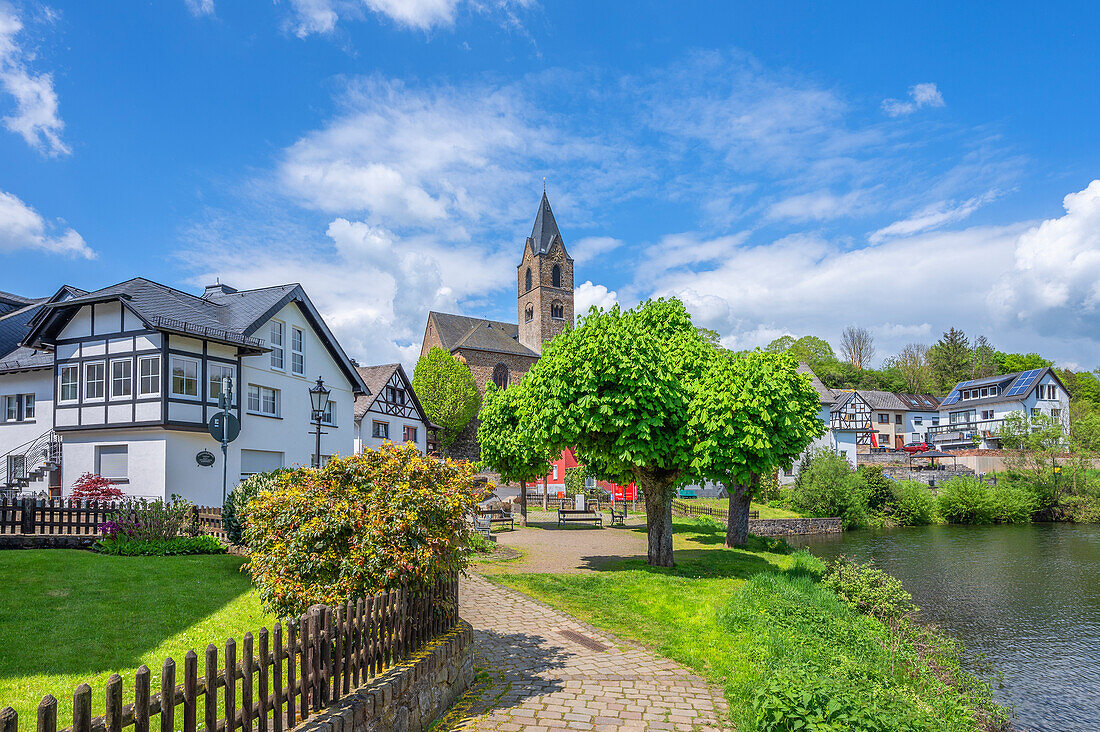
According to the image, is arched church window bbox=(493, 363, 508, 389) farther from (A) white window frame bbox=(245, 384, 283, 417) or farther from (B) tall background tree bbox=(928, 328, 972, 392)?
(B) tall background tree bbox=(928, 328, 972, 392)

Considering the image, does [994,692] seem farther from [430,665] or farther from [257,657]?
[257,657]

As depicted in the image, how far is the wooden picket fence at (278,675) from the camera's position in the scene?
3.50 metres

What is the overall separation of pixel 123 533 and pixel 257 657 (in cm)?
1251

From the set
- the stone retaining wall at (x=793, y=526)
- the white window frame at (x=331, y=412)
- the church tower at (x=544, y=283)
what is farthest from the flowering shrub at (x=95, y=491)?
the church tower at (x=544, y=283)

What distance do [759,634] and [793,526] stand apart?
28.4 m

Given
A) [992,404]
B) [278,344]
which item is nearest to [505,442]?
[278,344]

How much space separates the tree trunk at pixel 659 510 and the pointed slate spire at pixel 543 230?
200ft

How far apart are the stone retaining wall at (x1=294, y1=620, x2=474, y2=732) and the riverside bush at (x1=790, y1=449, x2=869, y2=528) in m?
35.9

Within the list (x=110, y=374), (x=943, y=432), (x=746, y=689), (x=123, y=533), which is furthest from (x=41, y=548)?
(x=943, y=432)

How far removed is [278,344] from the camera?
2811 centimetres

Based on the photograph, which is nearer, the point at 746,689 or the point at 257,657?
the point at 257,657

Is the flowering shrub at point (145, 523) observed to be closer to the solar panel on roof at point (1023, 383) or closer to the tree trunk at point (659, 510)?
the tree trunk at point (659, 510)

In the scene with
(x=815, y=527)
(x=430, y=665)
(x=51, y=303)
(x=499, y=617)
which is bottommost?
(x=815, y=527)

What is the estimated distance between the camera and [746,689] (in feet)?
23.8
